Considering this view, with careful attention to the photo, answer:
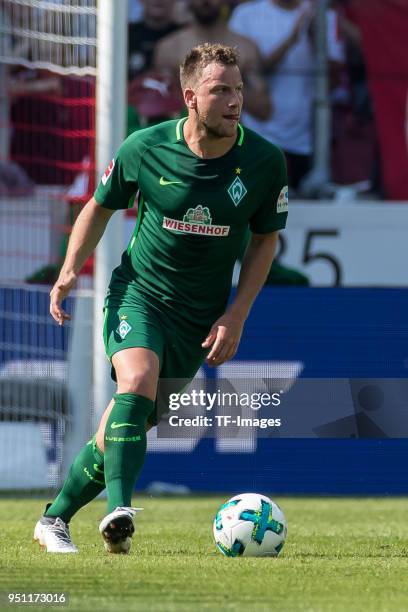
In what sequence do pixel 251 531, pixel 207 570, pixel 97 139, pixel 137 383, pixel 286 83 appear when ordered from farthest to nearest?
pixel 286 83 → pixel 97 139 → pixel 251 531 → pixel 137 383 → pixel 207 570

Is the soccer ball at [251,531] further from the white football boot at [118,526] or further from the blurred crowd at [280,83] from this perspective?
the blurred crowd at [280,83]

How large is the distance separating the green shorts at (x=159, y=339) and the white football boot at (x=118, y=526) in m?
0.70

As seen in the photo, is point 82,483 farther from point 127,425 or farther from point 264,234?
point 264,234

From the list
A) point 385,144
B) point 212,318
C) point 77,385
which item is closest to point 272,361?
point 77,385

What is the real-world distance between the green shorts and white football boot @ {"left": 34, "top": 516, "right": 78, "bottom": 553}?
600mm

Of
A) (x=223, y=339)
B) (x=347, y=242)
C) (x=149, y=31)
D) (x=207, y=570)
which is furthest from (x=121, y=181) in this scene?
(x=149, y=31)

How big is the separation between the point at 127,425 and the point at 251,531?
72 centimetres

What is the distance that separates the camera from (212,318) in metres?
5.63

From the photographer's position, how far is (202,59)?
5.34m

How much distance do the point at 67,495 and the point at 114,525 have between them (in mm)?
695

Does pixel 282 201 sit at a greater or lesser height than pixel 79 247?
greater

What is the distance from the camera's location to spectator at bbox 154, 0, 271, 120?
40.3 ft

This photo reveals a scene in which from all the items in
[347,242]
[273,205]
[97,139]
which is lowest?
[347,242]

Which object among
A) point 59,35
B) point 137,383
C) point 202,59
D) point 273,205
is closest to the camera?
point 137,383
